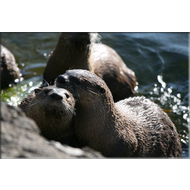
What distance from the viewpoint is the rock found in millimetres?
1399

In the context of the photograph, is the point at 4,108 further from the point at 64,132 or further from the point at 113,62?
the point at 113,62

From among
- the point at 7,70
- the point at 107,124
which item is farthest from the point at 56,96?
the point at 7,70

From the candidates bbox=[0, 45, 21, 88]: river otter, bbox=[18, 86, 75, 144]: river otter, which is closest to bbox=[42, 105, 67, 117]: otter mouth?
bbox=[18, 86, 75, 144]: river otter

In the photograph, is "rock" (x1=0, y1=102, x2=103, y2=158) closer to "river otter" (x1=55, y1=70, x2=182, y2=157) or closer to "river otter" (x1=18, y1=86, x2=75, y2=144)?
"river otter" (x1=18, y1=86, x2=75, y2=144)

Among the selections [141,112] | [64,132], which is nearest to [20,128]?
[64,132]

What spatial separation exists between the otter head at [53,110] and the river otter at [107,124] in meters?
0.13

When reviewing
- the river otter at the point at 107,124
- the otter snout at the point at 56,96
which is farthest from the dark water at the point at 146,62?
the otter snout at the point at 56,96

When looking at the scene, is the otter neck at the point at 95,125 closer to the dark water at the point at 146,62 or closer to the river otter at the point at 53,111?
the river otter at the point at 53,111

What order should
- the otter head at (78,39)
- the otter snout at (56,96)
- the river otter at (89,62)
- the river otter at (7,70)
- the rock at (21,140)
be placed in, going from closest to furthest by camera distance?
the rock at (21,140) → the otter snout at (56,96) → the otter head at (78,39) → the river otter at (89,62) → the river otter at (7,70)

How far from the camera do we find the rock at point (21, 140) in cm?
140

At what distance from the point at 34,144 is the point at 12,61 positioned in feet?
14.4

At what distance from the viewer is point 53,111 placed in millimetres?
2484

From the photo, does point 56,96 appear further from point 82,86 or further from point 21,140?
point 21,140

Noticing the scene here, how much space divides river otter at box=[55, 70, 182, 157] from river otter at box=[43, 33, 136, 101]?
1.33 meters
